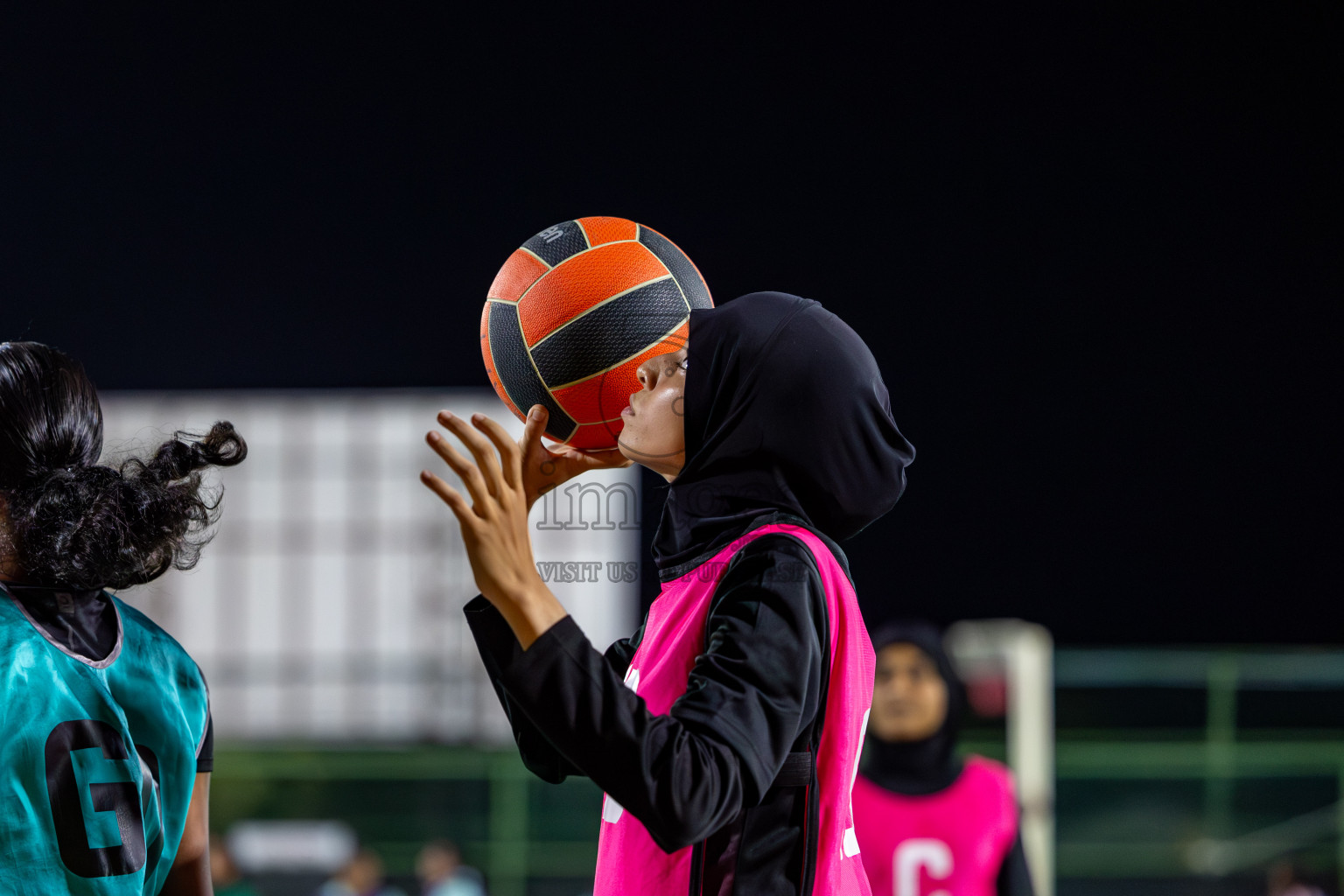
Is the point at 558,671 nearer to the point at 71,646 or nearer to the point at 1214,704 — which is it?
the point at 71,646

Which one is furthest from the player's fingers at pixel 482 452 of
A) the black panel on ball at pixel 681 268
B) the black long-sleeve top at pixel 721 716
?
the black panel on ball at pixel 681 268

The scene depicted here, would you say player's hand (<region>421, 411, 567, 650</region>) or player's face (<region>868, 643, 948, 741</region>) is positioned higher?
player's hand (<region>421, 411, 567, 650</region>)

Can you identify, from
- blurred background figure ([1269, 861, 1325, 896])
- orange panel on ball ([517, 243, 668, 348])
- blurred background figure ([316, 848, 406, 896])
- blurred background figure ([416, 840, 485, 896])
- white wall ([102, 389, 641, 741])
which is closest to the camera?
orange panel on ball ([517, 243, 668, 348])

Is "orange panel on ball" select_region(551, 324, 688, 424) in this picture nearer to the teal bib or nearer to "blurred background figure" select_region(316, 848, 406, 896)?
the teal bib

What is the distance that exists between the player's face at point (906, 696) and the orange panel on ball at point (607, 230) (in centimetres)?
192

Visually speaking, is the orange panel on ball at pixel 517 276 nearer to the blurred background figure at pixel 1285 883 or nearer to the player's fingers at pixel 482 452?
the player's fingers at pixel 482 452

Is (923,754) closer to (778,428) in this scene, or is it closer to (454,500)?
(778,428)

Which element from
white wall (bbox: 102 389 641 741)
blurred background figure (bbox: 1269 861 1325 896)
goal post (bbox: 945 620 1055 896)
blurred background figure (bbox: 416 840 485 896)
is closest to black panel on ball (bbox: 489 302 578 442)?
goal post (bbox: 945 620 1055 896)

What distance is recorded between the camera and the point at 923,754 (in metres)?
3.15

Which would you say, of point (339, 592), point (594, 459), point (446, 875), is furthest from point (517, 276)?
point (339, 592)

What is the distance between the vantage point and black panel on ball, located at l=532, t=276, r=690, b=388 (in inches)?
56.7

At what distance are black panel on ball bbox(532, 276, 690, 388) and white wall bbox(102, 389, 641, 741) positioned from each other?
16.9 feet

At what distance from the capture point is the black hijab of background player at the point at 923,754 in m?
3.10

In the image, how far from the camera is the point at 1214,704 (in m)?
5.25
